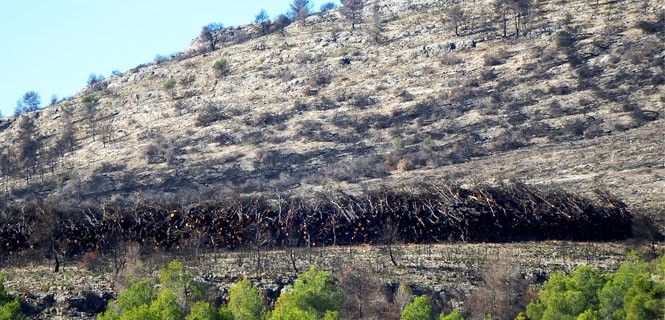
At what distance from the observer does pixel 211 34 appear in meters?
109

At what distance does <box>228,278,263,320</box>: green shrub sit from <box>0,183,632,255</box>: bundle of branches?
9466mm

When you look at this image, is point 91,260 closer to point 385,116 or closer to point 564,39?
point 385,116

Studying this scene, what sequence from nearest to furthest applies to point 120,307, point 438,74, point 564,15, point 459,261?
point 120,307, point 459,261, point 438,74, point 564,15

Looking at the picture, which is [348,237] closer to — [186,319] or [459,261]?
[459,261]

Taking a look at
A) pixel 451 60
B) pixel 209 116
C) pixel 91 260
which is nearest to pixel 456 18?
pixel 451 60

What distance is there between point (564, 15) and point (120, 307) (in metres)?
54.1

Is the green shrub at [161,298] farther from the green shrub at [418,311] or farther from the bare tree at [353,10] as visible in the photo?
the bare tree at [353,10]

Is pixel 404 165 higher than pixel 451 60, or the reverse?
pixel 451 60

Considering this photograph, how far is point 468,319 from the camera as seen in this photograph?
37.4 m

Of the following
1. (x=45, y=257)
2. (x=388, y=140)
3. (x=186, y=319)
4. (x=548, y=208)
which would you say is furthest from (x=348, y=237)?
(x=388, y=140)

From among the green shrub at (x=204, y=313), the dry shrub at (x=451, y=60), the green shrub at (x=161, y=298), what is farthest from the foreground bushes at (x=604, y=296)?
the dry shrub at (x=451, y=60)

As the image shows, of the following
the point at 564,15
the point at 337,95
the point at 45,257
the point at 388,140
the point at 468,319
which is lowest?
the point at 468,319

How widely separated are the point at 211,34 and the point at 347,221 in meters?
65.5

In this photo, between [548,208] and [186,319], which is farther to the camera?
[548,208]
